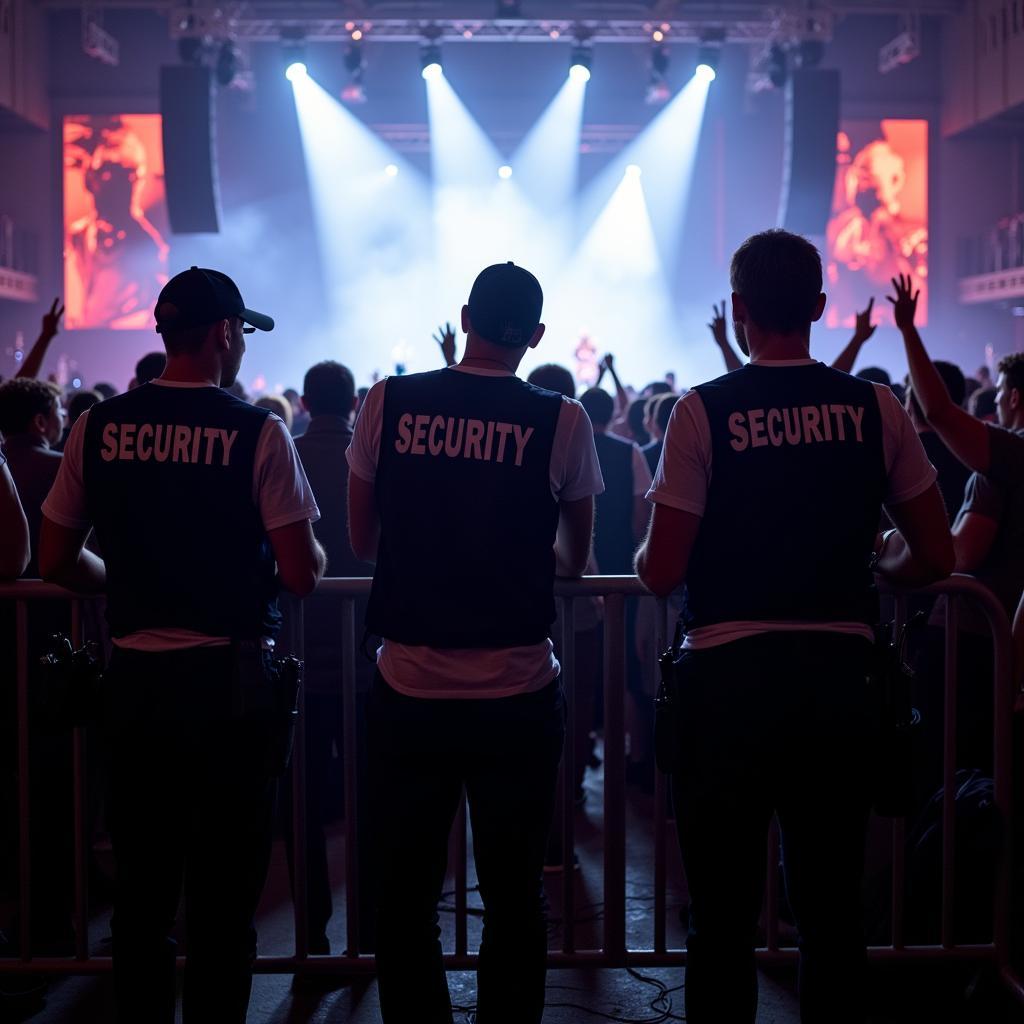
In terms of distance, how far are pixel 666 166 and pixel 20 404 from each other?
57.1ft

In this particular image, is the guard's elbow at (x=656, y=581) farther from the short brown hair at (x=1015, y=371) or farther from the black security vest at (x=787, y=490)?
the short brown hair at (x=1015, y=371)

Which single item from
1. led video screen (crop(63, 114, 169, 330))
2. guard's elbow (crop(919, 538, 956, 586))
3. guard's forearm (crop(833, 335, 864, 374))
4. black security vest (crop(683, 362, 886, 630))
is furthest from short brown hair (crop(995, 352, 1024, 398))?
led video screen (crop(63, 114, 169, 330))

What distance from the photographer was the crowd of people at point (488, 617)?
1988 mm

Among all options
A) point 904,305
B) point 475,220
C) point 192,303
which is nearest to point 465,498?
point 192,303

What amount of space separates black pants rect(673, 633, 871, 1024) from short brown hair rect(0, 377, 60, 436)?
2432 mm

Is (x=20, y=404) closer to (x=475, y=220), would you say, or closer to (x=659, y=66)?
(x=659, y=66)

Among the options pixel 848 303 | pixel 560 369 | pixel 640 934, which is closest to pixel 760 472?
pixel 640 934

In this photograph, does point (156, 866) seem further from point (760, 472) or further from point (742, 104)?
point (742, 104)

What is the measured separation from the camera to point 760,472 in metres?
1.97

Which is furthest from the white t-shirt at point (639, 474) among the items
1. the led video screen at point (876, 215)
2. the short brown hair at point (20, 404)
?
the led video screen at point (876, 215)

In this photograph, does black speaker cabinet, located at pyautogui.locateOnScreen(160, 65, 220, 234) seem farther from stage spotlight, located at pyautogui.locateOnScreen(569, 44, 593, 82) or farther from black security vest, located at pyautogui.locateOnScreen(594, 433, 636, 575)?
black security vest, located at pyautogui.locateOnScreen(594, 433, 636, 575)

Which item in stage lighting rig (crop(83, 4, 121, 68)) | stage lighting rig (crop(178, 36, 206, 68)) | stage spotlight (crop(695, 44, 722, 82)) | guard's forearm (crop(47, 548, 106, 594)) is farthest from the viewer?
stage lighting rig (crop(83, 4, 121, 68))

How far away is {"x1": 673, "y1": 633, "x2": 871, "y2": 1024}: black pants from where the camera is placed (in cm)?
197

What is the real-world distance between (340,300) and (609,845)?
1804 centimetres
